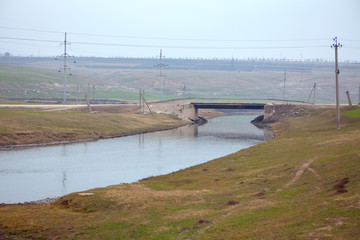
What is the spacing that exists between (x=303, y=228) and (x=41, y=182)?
3094cm

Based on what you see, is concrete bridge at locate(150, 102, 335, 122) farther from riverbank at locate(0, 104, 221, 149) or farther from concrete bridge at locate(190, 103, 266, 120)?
riverbank at locate(0, 104, 221, 149)

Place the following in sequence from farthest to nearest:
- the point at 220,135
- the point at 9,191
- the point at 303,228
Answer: the point at 220,135
the point at 9,191
the point at 303,228

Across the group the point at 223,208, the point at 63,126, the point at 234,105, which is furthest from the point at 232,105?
the point at 223,208

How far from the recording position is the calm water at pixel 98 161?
43509 millimetres

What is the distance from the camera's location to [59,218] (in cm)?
2822

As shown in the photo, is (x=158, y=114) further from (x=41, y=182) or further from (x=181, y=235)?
(x=181, y=235)

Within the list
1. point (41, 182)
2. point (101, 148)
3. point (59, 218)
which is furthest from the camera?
point (101, 148)

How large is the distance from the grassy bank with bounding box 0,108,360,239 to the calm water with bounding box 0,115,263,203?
7.73 m

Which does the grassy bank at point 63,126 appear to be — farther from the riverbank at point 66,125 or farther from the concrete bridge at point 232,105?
the concrete bridge at point 232,105

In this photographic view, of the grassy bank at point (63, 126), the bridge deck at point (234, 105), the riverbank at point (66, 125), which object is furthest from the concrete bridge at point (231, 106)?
the grassy bank at point (63, 126)

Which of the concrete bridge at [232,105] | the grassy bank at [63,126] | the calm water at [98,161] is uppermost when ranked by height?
the concrete bridge at [232,105]

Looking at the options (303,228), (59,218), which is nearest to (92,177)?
(59,218)

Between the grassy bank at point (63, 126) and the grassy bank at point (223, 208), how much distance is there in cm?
3689

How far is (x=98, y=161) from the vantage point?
57.9 metres
